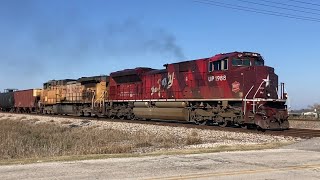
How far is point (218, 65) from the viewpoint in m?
22.2

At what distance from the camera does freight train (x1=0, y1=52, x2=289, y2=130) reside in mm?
20125

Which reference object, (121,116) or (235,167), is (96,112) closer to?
(121,116)

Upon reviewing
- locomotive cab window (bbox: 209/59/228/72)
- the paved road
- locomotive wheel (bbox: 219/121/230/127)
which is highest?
locomotive cab window (bbox: 209/59/228/72)

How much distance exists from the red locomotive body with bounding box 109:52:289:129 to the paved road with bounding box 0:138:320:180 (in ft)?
29.2

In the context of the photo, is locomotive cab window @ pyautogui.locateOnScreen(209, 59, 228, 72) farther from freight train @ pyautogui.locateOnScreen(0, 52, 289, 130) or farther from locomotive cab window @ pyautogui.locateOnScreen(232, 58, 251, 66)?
locomotive cab window @ pyautogui.locateOnScreen(232, 58, 251, 66)

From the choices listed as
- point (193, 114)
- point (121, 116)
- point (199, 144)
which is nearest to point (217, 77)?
point (193, 114)

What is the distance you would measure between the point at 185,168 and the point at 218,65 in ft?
45.9

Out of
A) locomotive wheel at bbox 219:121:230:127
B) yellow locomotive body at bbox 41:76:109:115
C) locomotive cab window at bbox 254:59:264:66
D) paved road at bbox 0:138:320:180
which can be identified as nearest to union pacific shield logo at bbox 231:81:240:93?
locomotive cab window at bbox 254:59:264:66

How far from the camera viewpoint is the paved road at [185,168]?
311 inches

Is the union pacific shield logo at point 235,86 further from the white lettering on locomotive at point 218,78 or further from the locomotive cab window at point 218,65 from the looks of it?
the locomotive cab window at point 218,65

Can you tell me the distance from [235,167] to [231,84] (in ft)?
40.6

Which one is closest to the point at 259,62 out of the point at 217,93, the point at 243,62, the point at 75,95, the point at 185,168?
the point at 243,62

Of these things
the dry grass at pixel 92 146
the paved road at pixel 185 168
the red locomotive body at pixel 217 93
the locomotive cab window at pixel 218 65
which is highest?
the locomotive cab window at pixel 218 65

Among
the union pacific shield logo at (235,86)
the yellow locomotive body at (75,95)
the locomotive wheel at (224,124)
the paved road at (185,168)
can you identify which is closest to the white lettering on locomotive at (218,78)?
the union pacific shield logo at (235,86)
